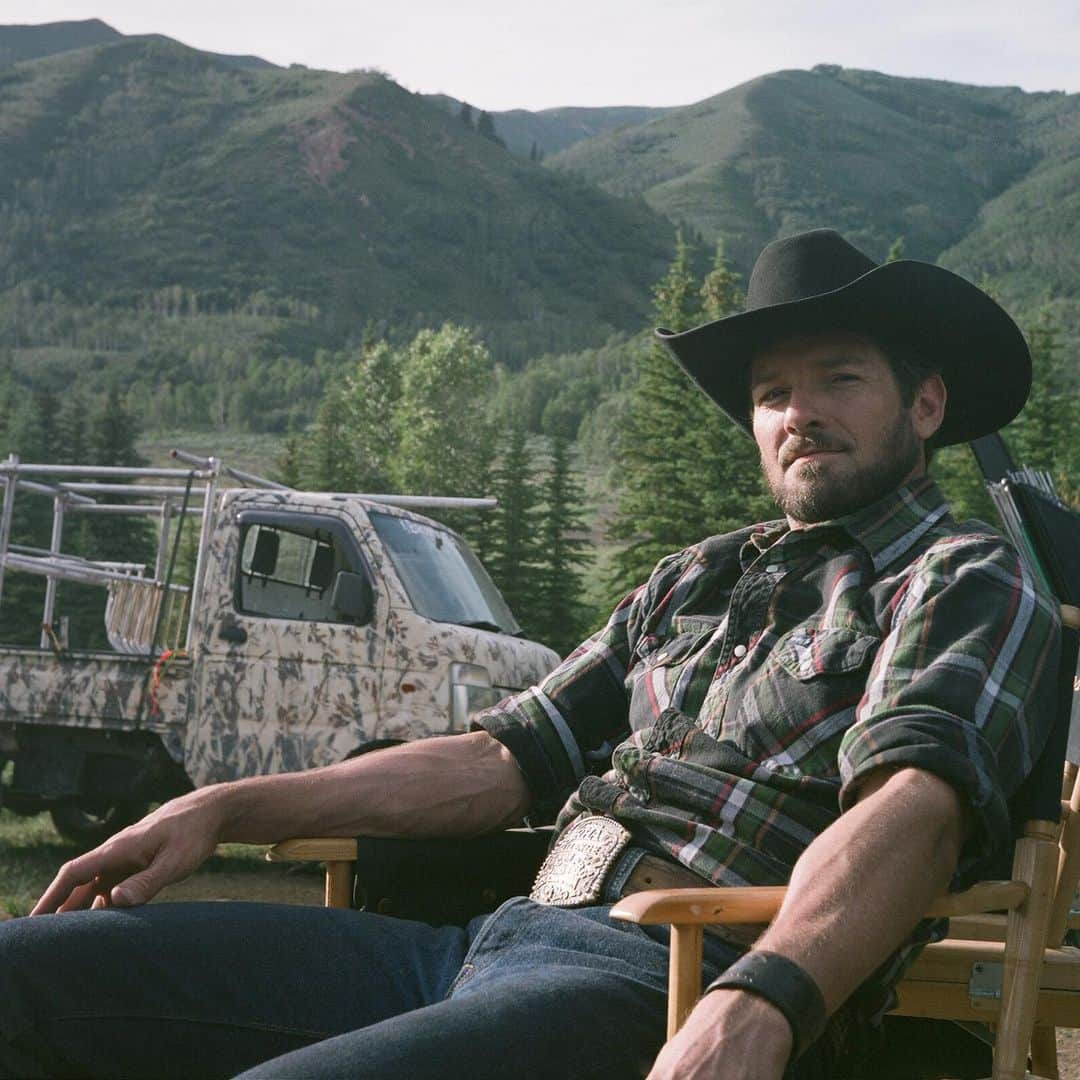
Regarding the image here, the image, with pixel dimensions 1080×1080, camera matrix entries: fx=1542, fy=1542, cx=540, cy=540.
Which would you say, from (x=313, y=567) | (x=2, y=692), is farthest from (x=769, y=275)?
(x=2, y=692)

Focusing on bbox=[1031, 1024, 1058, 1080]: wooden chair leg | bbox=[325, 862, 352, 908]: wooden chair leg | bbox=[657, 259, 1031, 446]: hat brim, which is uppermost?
bbox=[657, 259, 1031, 446]: hat brim

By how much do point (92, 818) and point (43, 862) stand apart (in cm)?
69

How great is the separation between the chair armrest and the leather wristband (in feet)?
3.48

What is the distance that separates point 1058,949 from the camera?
2805mm

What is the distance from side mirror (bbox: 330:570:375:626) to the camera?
9336mm

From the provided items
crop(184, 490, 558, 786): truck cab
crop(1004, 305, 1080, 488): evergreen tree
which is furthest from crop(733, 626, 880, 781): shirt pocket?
crop(1004, 305, 1080, 488): evergreen tree

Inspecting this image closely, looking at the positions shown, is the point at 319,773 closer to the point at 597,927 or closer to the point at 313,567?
the point at 597,927

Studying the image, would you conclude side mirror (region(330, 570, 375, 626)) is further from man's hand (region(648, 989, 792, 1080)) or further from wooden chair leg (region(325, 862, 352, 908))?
man's hand (region(648, 989, 792, 1080))

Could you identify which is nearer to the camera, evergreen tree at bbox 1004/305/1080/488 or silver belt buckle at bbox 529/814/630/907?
silver belt buckle at bbox 529/814/630/907

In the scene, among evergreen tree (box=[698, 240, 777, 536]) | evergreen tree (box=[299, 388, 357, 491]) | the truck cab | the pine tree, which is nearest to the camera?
the truck cab

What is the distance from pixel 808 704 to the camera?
2348 mm

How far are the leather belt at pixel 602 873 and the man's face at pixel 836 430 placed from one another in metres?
0.65

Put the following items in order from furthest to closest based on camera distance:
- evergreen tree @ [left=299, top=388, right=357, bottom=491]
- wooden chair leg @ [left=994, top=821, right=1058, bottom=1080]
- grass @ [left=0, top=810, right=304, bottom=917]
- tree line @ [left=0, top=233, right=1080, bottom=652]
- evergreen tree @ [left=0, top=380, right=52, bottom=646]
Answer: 1. evergreen tree @ [left=299, top=388, right=357, bottom=491]
2. tree line @ [left=0, top=233, right=1080, bottom=652]
3. evergreen tree @ [left=0, top=380, right=52, bottom=646]
4. grass @ [left=0, top=810, right=304, bottom=917]
5. wooden chair leg @ [left=994, top=821, right=1058, bottom=1080]

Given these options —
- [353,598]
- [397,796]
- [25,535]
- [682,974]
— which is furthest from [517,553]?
[682,974]
